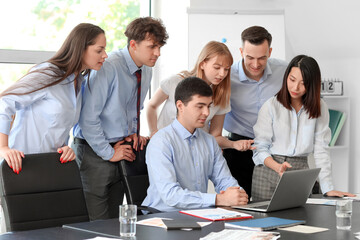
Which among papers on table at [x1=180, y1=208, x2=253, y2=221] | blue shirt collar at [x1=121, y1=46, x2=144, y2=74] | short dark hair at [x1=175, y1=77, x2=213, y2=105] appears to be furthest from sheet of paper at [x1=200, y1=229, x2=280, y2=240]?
blue shirt collar at [x1=121, y1=46, x2=144, y2=74]

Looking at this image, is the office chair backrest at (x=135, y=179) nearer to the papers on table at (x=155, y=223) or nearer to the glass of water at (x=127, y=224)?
the papers on table at (x=155, y=223)

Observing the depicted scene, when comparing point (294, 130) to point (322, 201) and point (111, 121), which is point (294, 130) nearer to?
point (322, 201)

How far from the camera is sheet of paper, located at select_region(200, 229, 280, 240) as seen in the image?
5.90 ft

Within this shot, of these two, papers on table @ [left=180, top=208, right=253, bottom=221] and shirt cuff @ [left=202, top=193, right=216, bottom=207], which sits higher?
shirt cuff @ [left=202, top=193, right=216, bottom=207]

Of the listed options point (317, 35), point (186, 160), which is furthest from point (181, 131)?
point (317, 35)

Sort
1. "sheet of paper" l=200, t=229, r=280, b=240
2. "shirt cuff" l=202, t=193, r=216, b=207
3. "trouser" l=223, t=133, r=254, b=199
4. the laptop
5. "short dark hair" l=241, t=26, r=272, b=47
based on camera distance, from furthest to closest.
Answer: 1. "trouser" l=223, t=133, r=254, b=199
2. "short dark hair" l=241, t=26, r=272, b=47
3. "shirt cuff" l=202, t=193, r=216, b=207
4. the laptop
5. "sheet of paper" l=200, t=229, r=280, b=240

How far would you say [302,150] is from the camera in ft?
9.89

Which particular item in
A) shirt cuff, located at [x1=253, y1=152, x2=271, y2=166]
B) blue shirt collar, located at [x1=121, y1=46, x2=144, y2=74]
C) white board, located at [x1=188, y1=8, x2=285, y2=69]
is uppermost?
white board, located at [x1=188, y1=8, x2=285, y2=69]

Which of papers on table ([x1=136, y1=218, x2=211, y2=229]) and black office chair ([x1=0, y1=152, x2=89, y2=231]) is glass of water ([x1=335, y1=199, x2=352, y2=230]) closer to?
papers on table ([x1=136, y1=218, x2=211, y2=229])

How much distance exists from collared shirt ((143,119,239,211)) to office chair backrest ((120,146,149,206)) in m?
0.12

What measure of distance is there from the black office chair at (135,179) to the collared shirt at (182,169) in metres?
0.12

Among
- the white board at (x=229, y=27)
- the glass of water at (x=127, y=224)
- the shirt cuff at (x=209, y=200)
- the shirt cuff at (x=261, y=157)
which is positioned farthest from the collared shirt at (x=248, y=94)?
the glass of water at (x=127, y=224)

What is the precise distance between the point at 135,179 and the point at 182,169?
29 centimetres

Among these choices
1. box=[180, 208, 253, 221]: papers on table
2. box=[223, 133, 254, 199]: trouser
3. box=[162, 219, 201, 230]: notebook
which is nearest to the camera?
box=[162, 219, 201, 230]: notebook
